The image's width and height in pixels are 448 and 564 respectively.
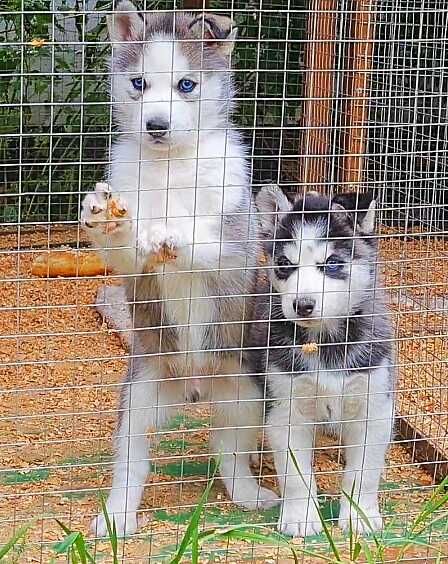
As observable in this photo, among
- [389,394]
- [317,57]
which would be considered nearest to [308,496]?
[389,394]

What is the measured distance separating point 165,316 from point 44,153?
→ 4.03m

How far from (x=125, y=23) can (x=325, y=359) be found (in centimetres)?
144

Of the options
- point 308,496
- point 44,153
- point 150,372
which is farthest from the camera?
point 44,153

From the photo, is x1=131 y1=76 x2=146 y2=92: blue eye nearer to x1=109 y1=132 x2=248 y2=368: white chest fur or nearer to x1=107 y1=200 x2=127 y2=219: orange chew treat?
A: x1=109 y1=132 x2=248 y2=368: white chest fur

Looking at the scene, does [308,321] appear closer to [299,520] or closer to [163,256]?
[163,256]

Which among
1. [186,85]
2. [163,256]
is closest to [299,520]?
[163,256]

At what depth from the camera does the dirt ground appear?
140 inches

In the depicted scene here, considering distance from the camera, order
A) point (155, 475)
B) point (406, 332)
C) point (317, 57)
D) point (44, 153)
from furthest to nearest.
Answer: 1. point (44, 153)
2. point (406, 332)
3. point (317, 57)
4. point (155, 475)

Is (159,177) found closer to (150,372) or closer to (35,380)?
(150,372)

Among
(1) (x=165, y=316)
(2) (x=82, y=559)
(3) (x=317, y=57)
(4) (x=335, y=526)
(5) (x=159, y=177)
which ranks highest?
(3) (x=317, y=57)

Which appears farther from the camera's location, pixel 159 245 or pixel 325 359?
pixel 325 359

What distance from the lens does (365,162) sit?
495cm

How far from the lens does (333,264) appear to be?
372 centimetres

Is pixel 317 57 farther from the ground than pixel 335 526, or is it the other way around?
pixel 317 57
